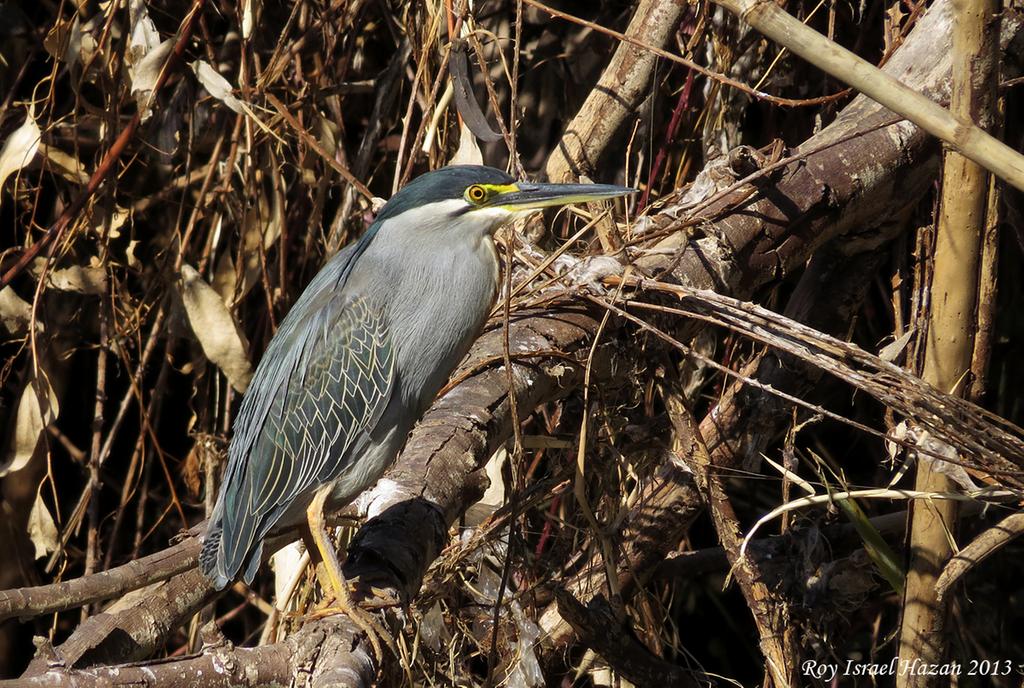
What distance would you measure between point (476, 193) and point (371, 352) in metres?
0.42

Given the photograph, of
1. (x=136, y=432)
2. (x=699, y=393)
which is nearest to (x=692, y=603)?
(x=699, y=393)

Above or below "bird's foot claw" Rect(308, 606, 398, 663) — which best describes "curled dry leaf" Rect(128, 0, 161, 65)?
above

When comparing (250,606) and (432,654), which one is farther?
(250,606)

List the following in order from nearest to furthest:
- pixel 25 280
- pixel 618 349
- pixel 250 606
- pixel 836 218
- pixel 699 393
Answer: pixel 618 349 → pixel 836 218 → pixel 699 393 → pixel 25 280 → pixel 250 606

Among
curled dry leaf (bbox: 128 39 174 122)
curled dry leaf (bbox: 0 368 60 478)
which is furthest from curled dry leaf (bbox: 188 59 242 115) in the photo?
curled dry leaf (bbox: 0 368 60 478)

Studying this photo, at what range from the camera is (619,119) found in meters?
2.79

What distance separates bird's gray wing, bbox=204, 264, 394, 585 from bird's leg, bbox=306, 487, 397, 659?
66 mm

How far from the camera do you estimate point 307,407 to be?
2.39m

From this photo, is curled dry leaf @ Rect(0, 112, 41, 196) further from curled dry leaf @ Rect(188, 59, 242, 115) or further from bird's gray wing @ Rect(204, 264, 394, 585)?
bird's gray wing @ Rect(204, 264, 394, 585)

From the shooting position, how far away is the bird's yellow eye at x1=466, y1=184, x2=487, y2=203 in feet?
7.50

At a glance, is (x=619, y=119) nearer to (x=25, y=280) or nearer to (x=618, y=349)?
(x=618, y=349)

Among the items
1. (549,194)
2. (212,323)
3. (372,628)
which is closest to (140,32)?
(212,323)

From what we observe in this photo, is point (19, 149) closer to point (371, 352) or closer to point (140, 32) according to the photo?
point (140, 32)

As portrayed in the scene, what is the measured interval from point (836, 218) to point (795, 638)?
106 centimetres
